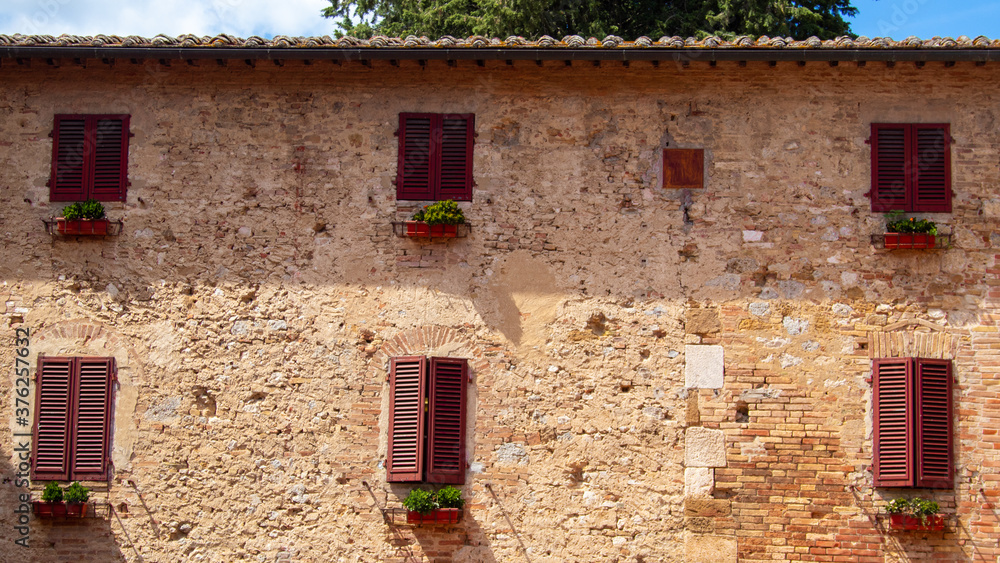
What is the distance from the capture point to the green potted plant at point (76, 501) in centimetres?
1131

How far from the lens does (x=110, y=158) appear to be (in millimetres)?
12086

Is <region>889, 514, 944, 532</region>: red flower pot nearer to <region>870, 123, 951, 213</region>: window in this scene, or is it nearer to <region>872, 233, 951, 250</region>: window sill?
<region>872, 233, 951, 250</region>: window sill

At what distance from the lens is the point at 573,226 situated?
462 inches

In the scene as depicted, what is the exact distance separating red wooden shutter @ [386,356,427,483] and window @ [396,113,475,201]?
1865 millimetres

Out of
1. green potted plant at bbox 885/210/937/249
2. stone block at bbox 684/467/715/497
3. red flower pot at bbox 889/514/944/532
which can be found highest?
green potted plant at bbox 885/210/937/249

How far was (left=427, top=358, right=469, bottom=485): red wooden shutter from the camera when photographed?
1123 cm

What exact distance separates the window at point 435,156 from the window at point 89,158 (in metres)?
3.13

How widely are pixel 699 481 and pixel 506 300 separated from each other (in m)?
2.76

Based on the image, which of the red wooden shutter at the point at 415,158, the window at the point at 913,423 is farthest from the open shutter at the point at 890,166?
the red wooden shutter at the point at 415,158

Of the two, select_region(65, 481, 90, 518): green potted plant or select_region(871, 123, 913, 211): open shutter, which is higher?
select_region(871, 123, 913, 211): open shutter

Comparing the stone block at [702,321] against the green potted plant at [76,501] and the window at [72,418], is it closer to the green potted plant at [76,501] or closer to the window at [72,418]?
the window at [72,418]

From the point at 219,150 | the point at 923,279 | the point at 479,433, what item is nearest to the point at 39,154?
the point at 219,150

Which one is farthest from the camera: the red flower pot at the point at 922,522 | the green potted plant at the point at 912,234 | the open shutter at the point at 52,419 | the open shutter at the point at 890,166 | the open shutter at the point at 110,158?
the open shutter at the point at 110,158

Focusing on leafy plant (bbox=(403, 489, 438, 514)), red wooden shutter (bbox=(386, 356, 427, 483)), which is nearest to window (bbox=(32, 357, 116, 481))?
red wooden shutter (bbox=(386, 356, 427, 483))
